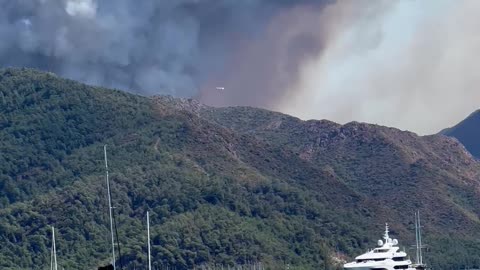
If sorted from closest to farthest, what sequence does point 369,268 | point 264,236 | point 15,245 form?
point 369,268 → point 15,245 → point 264,236

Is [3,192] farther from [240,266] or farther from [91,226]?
[240,266]

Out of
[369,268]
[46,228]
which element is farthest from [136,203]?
[369,268]

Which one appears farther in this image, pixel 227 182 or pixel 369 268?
pixel 227 182

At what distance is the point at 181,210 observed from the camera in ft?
622

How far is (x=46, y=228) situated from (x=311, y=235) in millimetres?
34148

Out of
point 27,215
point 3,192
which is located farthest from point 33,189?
point 27,215

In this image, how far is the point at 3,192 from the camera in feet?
655

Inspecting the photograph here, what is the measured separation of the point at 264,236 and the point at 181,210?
9776 mm

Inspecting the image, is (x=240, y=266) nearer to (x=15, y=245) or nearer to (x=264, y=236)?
(x=264, y=236)

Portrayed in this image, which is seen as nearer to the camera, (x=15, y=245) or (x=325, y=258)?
(x=15, y=245)

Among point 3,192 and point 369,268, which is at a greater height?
point 3,192

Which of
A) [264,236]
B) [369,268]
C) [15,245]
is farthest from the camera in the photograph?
[264,236]

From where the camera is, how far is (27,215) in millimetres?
181750

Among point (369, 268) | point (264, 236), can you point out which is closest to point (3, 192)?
point (264, 236)
